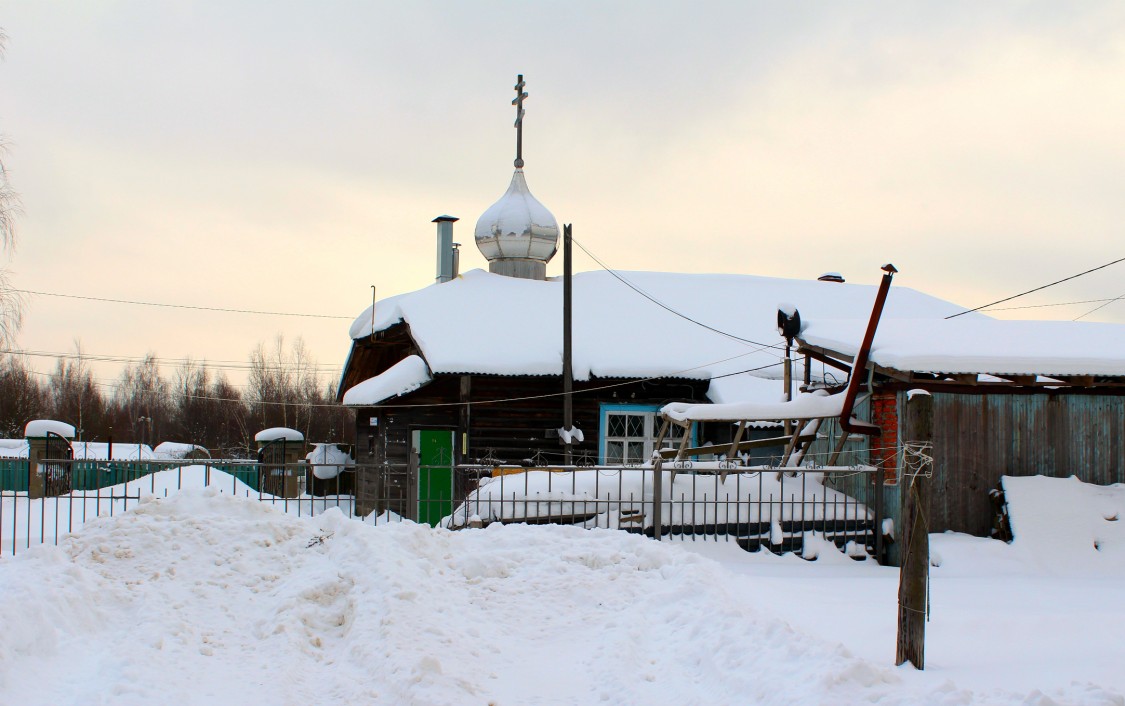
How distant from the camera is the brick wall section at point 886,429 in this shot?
523 inches

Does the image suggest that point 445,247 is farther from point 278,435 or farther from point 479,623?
point 479,623

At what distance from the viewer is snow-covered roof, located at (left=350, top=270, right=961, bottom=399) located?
70.1ft

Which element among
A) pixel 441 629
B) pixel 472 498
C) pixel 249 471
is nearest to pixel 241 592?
pixel 441 629

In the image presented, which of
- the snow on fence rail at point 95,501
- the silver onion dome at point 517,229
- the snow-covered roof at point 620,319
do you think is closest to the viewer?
the snow on fence rail at point 95,501

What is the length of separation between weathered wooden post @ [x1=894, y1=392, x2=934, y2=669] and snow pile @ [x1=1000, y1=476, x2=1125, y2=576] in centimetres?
625

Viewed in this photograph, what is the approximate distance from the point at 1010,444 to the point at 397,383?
1249 centimetres

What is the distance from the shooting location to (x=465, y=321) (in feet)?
75.4

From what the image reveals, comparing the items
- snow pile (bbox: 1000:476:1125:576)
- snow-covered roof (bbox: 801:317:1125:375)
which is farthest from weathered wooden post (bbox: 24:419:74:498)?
snow pile (bbox: 1000:476:1125:576)

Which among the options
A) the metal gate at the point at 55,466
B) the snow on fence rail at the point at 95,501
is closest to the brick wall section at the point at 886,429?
the snow on fence rail at the point at 95,501

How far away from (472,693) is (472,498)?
6.87 meters

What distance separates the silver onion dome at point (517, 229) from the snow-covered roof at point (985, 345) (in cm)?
1391

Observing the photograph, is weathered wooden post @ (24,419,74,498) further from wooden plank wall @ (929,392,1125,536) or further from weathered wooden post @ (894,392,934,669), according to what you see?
weathered wooden post @ (894,392,934,669)

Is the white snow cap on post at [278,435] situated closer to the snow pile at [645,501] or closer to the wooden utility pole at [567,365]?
the wooden utility pole at [567,365]

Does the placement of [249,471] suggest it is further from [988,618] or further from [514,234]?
[988,618]
